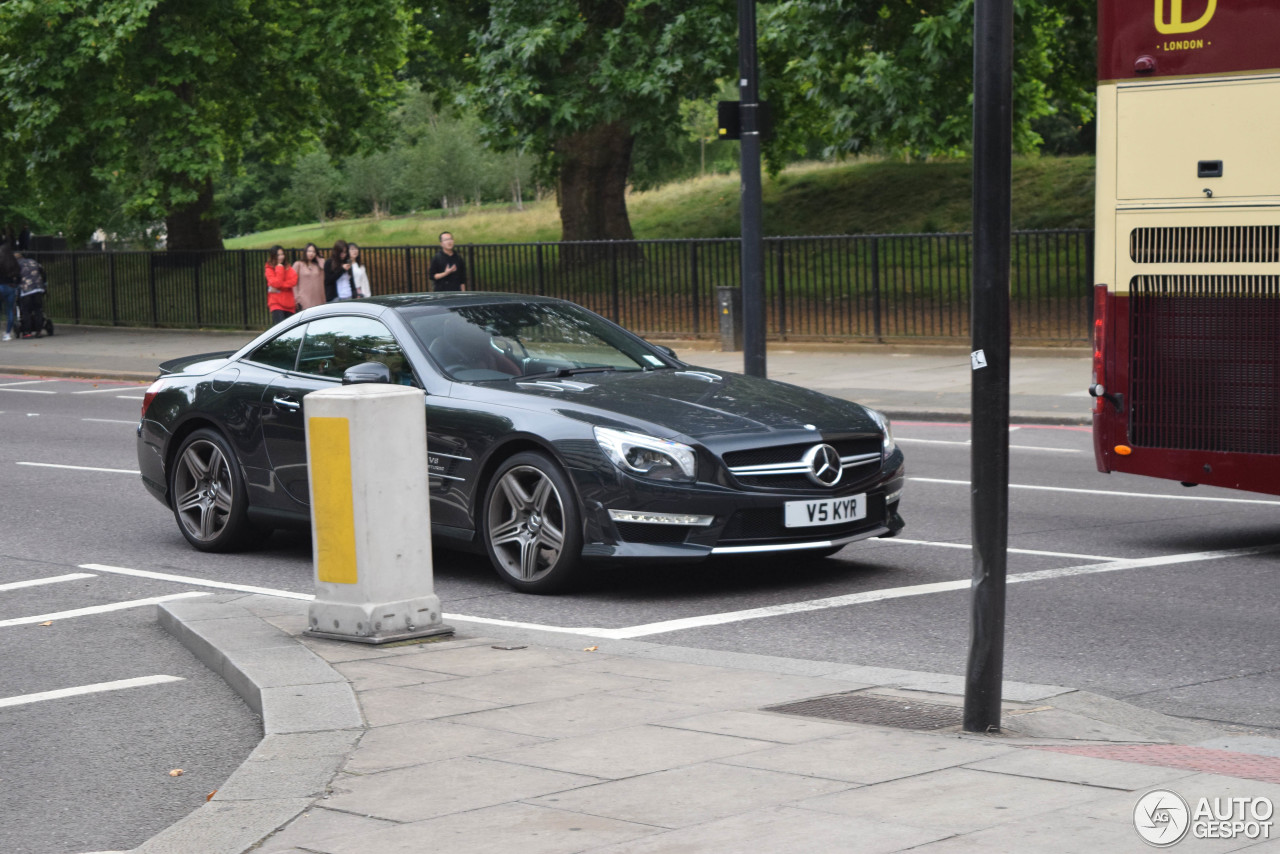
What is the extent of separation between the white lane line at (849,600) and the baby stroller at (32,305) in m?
27.8

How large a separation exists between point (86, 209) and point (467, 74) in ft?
31.5

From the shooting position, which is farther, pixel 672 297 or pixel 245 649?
pixel 672 297

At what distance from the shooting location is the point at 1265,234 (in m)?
9.07

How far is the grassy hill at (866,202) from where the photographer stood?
35531mm

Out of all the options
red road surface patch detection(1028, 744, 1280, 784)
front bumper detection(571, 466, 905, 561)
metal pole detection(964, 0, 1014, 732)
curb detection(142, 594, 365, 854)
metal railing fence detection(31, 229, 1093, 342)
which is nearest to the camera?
curb detection(142, 594, 365, 854)

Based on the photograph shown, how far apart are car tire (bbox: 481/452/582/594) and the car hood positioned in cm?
37

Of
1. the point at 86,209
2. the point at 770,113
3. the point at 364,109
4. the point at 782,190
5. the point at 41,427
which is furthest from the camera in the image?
the point at 782,190

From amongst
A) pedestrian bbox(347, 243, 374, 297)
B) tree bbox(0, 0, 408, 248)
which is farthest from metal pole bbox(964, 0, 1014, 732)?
tree bbox(0, 0, 408, 248)

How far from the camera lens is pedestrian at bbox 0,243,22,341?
32625 millimetres

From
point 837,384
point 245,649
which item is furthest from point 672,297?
point 245,649

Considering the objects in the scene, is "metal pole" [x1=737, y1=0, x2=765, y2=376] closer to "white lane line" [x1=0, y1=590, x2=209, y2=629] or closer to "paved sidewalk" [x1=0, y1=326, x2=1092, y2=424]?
"paved sidewalk" [x1=0, y1=326, x2=1092, y2=424]

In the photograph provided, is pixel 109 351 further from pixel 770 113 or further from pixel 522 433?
pixel 522 433

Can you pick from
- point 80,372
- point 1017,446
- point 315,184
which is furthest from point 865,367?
point 315,184

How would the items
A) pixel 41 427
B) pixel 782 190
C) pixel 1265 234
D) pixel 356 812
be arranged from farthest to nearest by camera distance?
pixel 782 190 → pixel 41 427 → pixel 1265 234 → pixel 356 812
